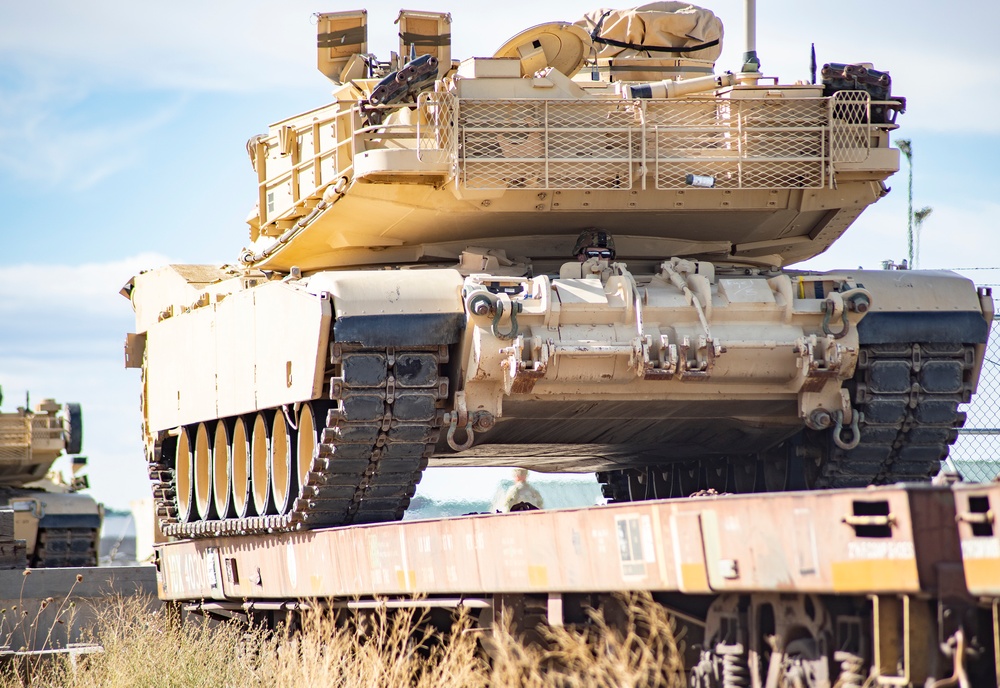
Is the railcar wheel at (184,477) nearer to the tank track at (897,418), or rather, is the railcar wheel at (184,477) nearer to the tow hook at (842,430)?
the tank track at (897,418)

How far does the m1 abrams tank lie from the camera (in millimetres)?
11742

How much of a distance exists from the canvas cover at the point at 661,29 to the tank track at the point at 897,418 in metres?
3.78

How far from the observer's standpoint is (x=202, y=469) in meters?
15.5

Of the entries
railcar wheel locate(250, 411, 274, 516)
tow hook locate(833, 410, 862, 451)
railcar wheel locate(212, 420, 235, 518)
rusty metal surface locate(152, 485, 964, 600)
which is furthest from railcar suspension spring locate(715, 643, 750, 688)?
railcar wheel locate(212, 420, 235, 518)

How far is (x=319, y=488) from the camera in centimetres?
1218

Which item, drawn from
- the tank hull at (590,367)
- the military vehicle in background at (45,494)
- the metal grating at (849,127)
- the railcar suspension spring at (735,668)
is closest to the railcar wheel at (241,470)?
the tank hull at (590,367)

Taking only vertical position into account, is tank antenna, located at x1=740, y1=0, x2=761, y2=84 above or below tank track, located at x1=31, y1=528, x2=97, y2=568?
above

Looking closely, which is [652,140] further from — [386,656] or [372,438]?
[386,656]

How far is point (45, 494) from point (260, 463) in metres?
12.0

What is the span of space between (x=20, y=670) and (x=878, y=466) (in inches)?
268

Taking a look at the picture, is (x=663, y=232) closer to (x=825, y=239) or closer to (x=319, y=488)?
(x=825, y=239)

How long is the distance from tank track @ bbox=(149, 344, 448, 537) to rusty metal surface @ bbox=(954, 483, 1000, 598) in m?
6.21

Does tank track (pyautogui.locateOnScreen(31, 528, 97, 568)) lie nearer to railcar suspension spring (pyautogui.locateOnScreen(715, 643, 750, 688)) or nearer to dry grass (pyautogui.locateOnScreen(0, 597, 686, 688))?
dry grass (pyautogui.locateOnScreen(0, 597, 686, 688))

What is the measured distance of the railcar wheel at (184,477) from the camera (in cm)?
1568
